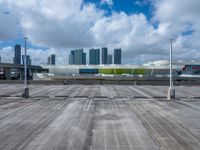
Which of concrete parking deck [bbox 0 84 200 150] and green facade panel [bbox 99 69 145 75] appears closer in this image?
concrete parking deck [bbox 0 84 200 150]

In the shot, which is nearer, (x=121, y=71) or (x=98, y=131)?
(x=98, y=131)

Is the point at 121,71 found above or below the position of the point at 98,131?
above

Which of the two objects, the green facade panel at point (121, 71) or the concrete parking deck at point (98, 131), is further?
the green facade panel at point (121, 71)

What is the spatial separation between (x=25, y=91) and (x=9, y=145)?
654 inches

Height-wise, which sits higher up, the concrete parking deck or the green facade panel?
the green facade panel

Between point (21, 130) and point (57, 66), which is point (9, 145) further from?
point (57, 66)

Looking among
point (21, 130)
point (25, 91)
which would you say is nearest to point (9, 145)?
point (21, 130)

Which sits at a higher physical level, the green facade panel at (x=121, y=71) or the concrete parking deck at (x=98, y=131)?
the green facade panel at (x=121, y=71)

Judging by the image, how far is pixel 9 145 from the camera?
30.7 feet

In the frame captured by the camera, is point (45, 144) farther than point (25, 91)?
No

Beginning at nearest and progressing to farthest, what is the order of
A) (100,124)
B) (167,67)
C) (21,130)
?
(21,130) → (100,124) → (167,67)

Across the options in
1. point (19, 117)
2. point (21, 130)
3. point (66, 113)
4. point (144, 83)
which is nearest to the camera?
point (21, 130)

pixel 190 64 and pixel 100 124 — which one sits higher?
pixel 190 64

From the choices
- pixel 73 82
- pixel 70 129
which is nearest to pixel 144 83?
pixel 73 82
